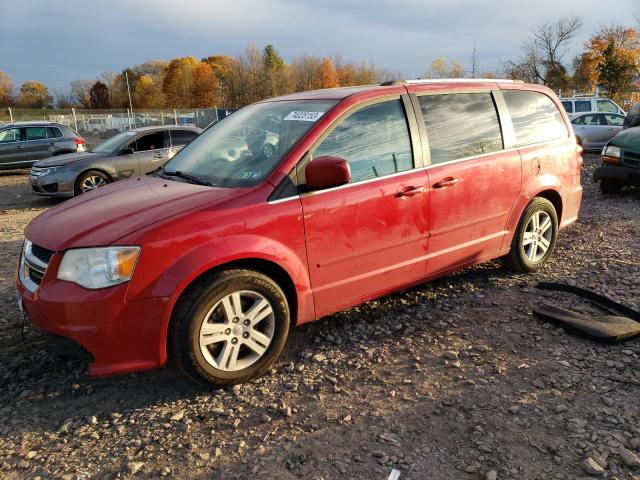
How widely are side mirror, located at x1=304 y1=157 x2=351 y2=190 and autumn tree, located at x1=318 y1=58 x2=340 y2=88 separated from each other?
241 ft

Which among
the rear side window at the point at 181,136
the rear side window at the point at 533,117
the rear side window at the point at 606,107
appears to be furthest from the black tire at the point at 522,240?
the rear side window at the point at 606,107

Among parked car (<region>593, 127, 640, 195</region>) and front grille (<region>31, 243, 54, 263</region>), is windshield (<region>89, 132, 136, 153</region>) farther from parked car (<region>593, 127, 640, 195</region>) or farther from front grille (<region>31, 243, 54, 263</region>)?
parked car (<region>593, 127, 640, 195</region>)

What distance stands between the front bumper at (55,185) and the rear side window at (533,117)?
337 inches

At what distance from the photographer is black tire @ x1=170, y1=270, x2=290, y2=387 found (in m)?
2.82

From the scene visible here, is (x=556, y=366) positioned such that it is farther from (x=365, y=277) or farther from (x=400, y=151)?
(x=400, y=151)

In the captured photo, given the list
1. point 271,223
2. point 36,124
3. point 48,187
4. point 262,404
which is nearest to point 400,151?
point 271,223

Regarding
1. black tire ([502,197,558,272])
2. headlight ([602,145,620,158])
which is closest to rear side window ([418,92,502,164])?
black tire ([502,197,558,272])

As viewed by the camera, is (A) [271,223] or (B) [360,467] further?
(A) [271,223]

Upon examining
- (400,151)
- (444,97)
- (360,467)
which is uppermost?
(444,97)

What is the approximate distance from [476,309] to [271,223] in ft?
6.57

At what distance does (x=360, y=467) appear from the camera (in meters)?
2.39

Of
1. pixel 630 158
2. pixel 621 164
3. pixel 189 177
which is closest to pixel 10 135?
pixel 189 177

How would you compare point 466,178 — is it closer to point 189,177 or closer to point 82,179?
point 189,177

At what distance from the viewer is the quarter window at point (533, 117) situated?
4535 mm
